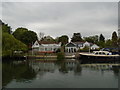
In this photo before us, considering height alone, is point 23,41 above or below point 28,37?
below

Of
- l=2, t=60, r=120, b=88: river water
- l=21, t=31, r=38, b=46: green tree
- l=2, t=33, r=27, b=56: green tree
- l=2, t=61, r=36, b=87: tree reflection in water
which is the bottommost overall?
l=2, t=60, r=120, b=88: river water

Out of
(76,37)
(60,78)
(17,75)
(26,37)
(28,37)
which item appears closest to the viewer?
(60,78)

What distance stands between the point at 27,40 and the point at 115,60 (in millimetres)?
31158

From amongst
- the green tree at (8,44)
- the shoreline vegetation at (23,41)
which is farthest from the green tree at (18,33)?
the green tree at (8,44)

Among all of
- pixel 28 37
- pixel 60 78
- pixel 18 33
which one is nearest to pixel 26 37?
pixel 28 37

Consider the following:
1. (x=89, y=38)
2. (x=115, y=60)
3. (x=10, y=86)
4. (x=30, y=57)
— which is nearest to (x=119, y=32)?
(x=89, y=38)

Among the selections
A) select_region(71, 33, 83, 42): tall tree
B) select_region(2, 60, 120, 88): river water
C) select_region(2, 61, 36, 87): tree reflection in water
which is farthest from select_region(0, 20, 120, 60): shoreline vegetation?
select_region(2, 60, 120, 88): river water

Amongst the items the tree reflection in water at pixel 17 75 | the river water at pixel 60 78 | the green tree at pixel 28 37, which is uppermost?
the green tree at pixel 28 37

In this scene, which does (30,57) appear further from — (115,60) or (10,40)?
(115,60)

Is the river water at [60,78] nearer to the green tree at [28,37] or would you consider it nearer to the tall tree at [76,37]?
the green tree at [28,37]

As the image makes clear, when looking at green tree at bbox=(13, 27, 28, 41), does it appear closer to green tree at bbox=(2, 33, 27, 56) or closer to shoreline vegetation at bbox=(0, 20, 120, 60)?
shoreline vegetation at bbox=(0, 20, 120, 60)

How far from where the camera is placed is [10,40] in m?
31.4

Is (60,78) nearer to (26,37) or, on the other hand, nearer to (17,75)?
(17,75)

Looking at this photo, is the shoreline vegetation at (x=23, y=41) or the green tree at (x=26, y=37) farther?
the green tree at (x=26, y=37)
